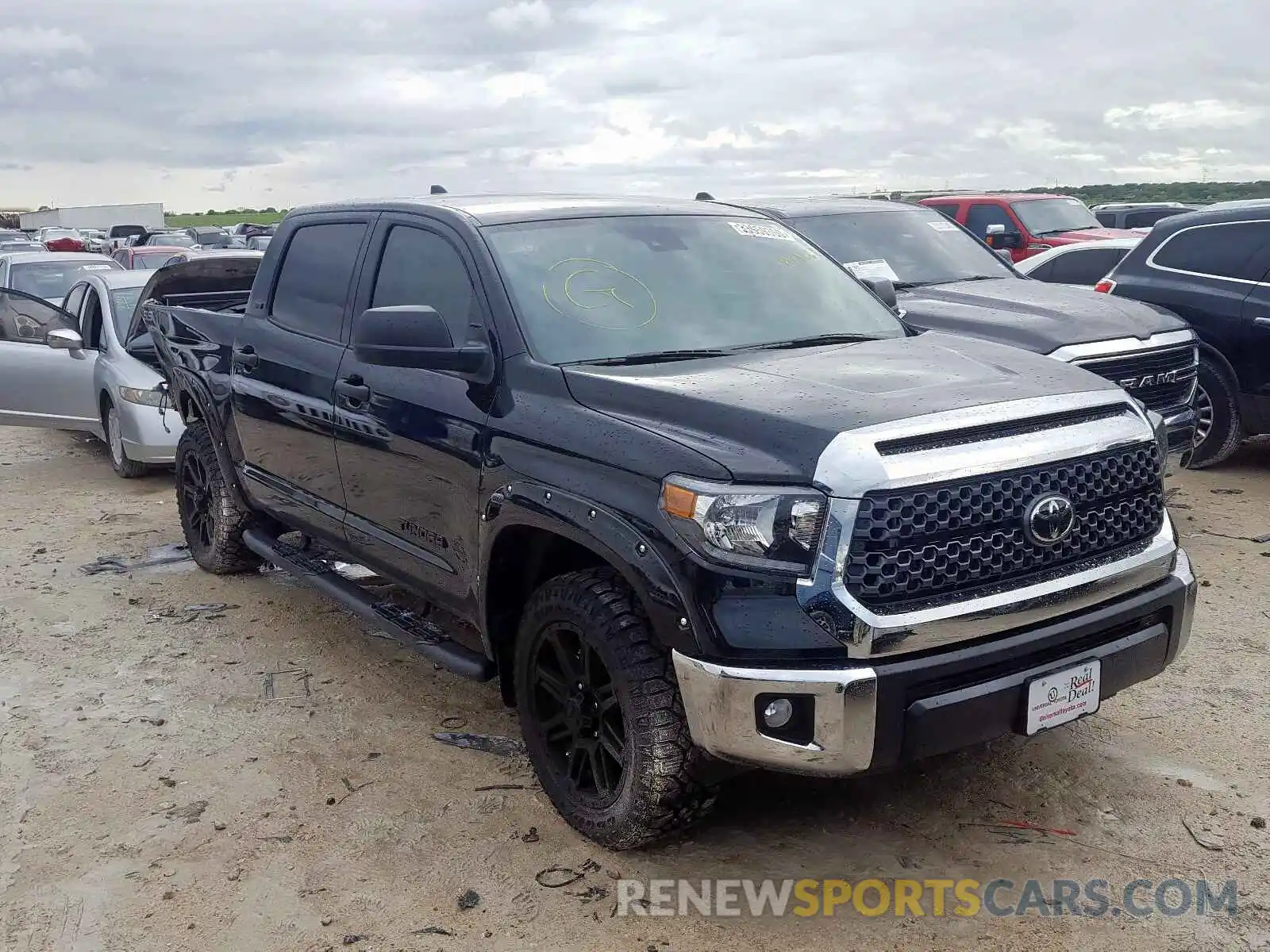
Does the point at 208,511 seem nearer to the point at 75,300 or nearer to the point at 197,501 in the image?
the point at 197,501

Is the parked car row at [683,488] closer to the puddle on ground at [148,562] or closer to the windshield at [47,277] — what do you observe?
the puddle on ground at [148,562]

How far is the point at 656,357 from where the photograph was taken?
158 inches

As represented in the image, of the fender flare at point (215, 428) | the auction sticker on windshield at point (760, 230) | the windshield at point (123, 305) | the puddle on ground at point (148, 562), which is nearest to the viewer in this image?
the auction sticker on windshield at point (760, 230)

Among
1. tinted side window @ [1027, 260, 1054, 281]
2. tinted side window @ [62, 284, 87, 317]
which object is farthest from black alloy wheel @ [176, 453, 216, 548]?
tinted side window @ [1027, 260, 1054, 281]

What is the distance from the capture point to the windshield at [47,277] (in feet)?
43.9

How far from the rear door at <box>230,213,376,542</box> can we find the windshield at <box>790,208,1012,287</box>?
142 inches

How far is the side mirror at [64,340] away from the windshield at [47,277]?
12.3 ft

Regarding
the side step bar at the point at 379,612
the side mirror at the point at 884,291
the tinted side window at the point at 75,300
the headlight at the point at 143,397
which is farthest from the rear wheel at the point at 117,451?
the side mirror at the point at 884,291

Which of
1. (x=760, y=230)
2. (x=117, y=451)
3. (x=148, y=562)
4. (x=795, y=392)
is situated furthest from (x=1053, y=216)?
(x=795, y=392)

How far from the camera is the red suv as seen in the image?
15141mm

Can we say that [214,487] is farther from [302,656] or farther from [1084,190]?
[1084,190]

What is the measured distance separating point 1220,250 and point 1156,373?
216 cm

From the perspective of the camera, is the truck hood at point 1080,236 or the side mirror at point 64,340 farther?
the truck hood at point 1080,236

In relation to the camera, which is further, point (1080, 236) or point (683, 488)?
point (1080, 236)
